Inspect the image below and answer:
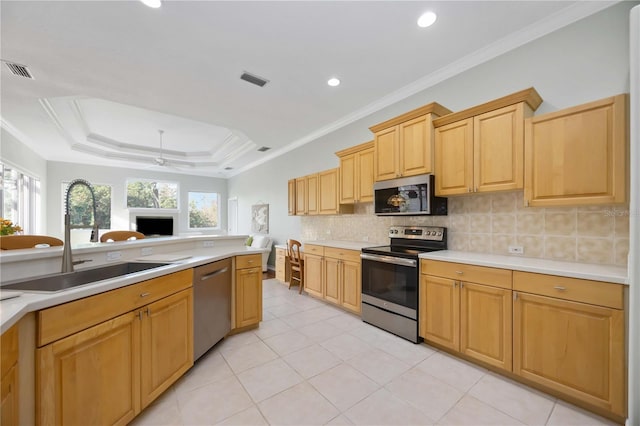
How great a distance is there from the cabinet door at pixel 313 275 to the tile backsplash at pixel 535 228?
1.39 metres

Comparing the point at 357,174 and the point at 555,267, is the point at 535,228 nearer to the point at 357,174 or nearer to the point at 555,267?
the point at 555,267

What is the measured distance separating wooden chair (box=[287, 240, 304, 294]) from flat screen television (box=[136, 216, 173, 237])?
4.60m

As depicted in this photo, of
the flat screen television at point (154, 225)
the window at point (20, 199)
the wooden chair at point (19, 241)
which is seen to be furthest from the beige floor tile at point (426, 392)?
the flat screen television at point (154, 225)

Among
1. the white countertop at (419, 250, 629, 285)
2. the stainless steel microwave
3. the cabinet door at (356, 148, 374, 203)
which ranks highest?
the cabinet door at (356, 148, 374, 203)

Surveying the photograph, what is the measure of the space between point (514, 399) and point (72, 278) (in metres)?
3.22

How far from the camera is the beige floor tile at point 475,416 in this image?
1.61m

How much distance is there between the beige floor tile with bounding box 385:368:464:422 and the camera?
1737mm

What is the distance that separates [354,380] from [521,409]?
3.74ft

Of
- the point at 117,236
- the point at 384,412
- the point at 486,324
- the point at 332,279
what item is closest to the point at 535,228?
the point at 486,324

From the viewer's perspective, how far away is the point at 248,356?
2.41 metres

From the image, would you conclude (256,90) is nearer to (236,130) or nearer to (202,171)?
(236,130)

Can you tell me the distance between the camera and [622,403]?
5.02 feet

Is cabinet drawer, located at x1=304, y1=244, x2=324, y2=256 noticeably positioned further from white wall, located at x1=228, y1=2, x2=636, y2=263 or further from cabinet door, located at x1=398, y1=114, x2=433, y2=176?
white wall, located at x1=228, y1=2, x2=636, y2=263

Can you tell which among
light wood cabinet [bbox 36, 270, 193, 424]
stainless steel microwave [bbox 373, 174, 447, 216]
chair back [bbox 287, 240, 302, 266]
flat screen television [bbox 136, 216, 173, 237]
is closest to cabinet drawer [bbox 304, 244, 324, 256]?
chair back [bbox 287, 240, 302, 266]
